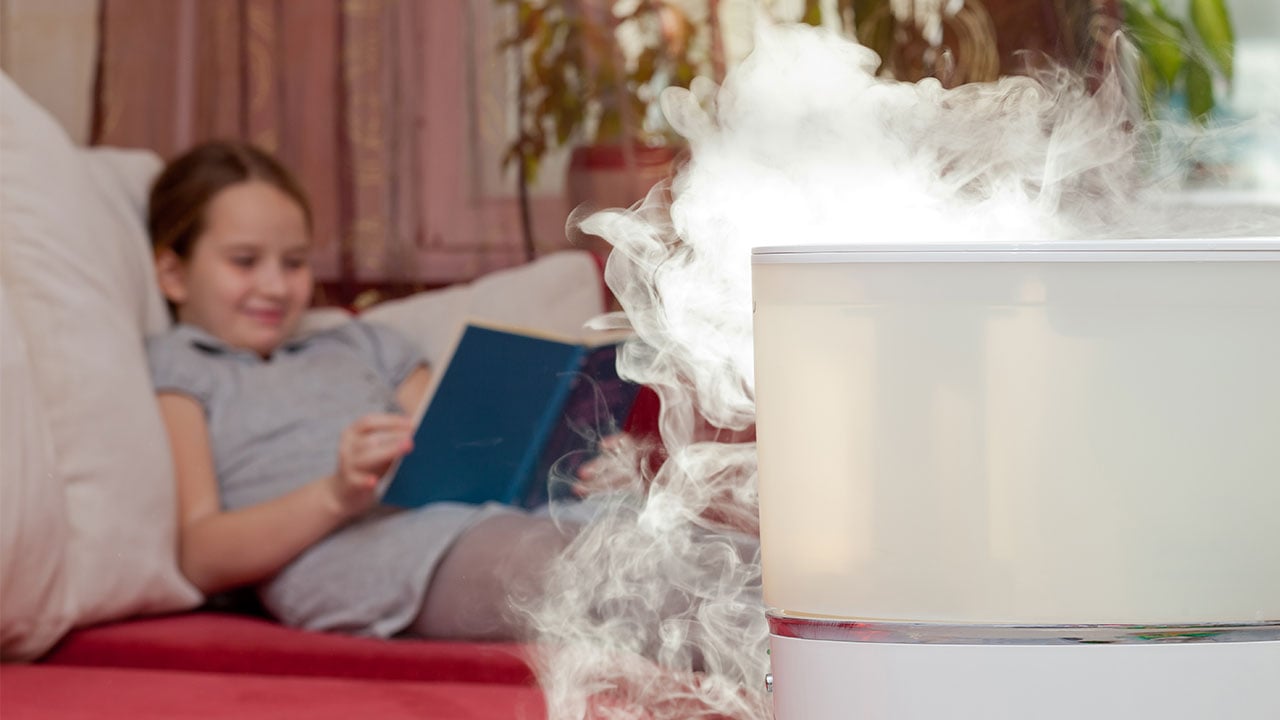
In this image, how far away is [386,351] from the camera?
161 cm

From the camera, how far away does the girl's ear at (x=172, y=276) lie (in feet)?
5.14

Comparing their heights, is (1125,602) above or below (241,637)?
above

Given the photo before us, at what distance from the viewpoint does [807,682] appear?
23.4 inches

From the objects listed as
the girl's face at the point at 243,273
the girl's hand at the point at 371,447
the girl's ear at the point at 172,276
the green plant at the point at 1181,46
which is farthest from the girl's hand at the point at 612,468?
the green plant at the point at 1181,46

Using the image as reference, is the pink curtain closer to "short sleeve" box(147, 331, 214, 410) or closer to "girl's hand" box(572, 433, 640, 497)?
"short sleeve" box(147, 331, 214, 410)

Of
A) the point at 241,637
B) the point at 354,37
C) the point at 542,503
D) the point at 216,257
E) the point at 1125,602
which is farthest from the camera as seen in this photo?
the point at 354,37

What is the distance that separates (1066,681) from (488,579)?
2.31 feet

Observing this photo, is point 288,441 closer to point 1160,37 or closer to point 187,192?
point 187,192

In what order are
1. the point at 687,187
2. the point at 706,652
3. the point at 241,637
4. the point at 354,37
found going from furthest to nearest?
the point at 354,37
the point at 241,637
the point at 706,652
the point at 687,187

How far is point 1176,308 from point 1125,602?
13cm

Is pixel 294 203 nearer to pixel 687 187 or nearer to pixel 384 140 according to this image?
pixel 384 140

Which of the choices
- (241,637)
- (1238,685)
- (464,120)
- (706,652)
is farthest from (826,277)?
(464,120)

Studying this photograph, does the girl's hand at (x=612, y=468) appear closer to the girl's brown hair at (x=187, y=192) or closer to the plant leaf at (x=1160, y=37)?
the girl's brown hair at (x=187, y=192)

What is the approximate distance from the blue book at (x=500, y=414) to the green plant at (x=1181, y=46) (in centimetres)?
101
